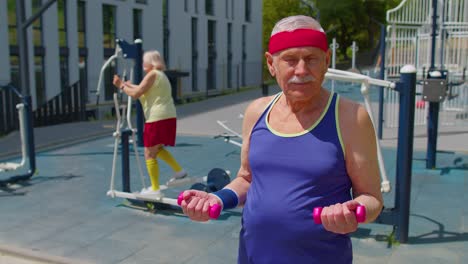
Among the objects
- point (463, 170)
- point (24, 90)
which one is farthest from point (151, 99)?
point (463, 170)

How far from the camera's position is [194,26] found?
28.9 meters

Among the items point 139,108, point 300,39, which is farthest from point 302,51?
point 139,108

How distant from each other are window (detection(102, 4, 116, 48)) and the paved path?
13875 mm

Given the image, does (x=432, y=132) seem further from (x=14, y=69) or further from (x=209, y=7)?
(x=209, y=7)

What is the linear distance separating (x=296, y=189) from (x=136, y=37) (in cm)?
2291

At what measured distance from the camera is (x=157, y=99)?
5.91 m

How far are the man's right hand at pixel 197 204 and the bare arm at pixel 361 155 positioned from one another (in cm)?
52

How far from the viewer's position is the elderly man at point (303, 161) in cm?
185

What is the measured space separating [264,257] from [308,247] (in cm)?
18

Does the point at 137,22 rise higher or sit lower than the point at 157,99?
higher

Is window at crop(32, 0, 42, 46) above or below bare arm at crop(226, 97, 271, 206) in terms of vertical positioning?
above

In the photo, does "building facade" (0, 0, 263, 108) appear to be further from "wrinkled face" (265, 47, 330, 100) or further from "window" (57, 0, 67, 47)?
"wrinkled face" (265, 47, 330, 100)

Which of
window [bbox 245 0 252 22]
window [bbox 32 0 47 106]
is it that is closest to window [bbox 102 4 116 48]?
window [bbox 32 0 47 106]

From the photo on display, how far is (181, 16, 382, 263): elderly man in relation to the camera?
1.85 meters
